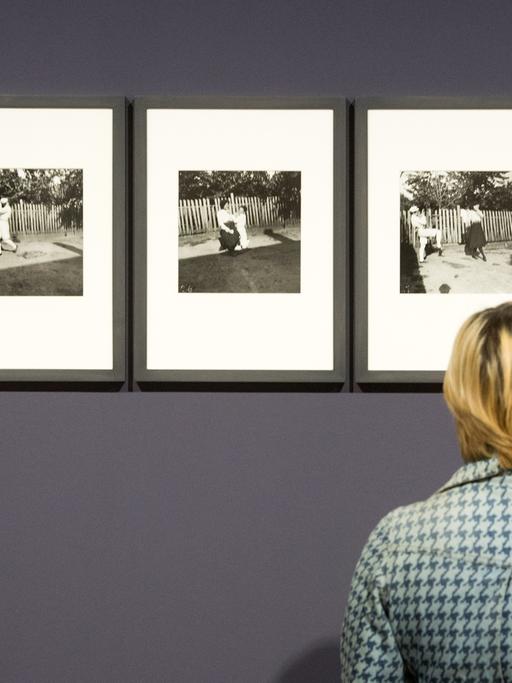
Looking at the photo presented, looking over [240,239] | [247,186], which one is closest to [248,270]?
[240,239]

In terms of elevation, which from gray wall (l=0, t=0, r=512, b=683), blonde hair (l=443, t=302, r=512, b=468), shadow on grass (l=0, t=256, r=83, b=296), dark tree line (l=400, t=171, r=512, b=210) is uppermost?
dark tree line (l=400, t=171, r=512, b=210)

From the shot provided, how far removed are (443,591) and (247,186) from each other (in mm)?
1003

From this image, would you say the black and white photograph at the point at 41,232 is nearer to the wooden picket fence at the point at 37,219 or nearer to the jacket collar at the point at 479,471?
the wooden picket fence at the point at 37,219

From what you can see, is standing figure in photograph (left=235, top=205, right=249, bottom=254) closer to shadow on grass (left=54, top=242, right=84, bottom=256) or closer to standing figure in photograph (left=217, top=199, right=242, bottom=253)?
standing figure in photograph (left=217, top=199, right=242, bottom=253)

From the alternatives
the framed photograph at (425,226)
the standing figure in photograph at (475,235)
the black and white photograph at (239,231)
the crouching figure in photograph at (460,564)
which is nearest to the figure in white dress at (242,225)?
the black and white photograph at (239,231)

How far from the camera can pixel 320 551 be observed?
177cm

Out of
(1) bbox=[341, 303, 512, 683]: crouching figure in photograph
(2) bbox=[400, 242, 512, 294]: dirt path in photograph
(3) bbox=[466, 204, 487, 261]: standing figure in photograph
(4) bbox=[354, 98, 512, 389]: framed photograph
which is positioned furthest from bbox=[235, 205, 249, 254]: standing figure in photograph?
(1) bbox=[341, 303, 512, 683]: crouching figure in photograph

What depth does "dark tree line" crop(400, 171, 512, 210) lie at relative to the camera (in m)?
1.77

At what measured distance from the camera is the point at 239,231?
178cm

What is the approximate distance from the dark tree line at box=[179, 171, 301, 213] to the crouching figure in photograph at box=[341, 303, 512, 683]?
0.76 m

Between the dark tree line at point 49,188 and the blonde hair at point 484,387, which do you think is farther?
the dark tree line at point 49,188

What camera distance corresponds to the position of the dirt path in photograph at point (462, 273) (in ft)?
5.82

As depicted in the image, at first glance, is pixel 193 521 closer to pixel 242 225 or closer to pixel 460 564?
pixel 242 225

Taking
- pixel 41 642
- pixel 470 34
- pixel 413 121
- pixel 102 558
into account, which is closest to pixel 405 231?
pixel 413 121
